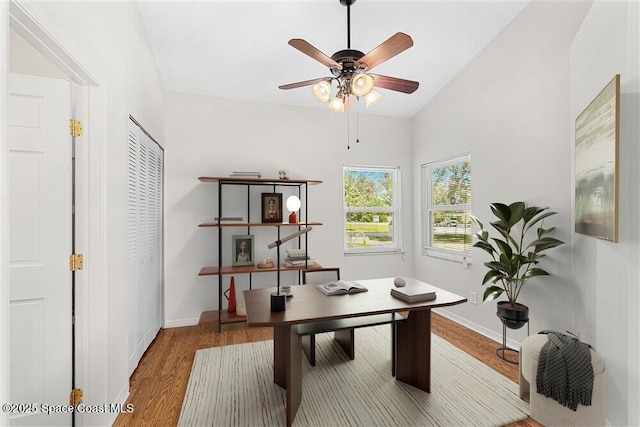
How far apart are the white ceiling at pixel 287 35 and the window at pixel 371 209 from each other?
136 centimetres

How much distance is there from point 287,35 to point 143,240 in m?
2.25

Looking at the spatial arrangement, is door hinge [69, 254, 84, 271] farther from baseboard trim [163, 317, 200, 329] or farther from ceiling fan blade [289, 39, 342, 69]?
baseboard trim [163, 317, 200, 329]

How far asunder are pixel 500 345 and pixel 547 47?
273 centimetres

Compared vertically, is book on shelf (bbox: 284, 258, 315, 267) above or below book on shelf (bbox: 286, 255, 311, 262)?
below

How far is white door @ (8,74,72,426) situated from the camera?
148 cm

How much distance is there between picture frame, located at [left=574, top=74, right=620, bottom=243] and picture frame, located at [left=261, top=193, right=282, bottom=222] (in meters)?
2.74

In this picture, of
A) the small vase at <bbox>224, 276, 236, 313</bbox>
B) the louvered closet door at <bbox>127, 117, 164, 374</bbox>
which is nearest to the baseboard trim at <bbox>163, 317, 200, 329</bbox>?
the louvered closet door at <bbox>127, 117, 164, 374</bbox>

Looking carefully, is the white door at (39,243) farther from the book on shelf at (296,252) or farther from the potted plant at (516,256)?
the potted plant at (516,256)

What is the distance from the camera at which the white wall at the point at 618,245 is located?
1431 mm

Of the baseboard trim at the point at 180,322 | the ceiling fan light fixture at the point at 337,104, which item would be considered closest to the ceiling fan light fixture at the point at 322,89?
the ceiling fan light fixture at the point at 337,104

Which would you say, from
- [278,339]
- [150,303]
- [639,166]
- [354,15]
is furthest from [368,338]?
[354,15]

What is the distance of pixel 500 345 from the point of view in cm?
288

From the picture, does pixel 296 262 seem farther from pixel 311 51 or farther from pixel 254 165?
pixel 311 51

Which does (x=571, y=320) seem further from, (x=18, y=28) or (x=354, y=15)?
(x=18, y=28)
